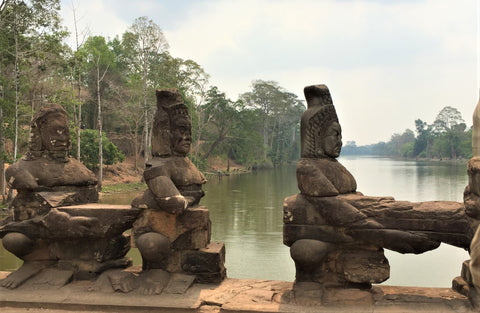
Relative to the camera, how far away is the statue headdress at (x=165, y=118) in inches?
182

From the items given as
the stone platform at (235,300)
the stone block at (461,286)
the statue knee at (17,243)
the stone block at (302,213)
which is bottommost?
the stone platform at (235,300)

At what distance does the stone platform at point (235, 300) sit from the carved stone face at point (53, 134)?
159 cm

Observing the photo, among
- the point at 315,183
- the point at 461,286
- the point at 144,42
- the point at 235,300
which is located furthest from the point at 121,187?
the point at 461,286

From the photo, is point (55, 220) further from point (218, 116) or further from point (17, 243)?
point (218, 116)

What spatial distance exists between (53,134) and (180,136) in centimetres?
152

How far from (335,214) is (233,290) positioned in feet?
4.25

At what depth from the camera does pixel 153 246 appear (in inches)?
164

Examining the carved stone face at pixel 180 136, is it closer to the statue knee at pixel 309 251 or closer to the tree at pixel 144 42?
the statue knee at pixel 309 251

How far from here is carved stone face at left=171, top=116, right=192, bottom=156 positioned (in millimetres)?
4605

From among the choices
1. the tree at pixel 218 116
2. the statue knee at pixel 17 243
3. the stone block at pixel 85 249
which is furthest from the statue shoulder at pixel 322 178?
the tree at pixel 218 116

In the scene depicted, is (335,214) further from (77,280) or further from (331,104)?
(77,280)

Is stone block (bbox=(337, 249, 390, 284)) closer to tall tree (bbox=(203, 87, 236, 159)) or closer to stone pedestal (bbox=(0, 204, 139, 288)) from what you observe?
stone pedestal (bbox=(0, 204, 139, 288))

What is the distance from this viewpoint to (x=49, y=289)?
4285mm

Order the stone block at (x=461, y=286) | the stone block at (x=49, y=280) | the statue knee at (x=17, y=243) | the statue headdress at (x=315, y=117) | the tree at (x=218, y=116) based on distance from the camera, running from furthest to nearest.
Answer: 1. the tree at (x=218, y=116)
2. the statue knee at (x=17, y=243)
3. the stone block at (x=49, y=280)
4. the statue headdress at (x=315, y=117)
5. the stone block at (x=461, y=286)
